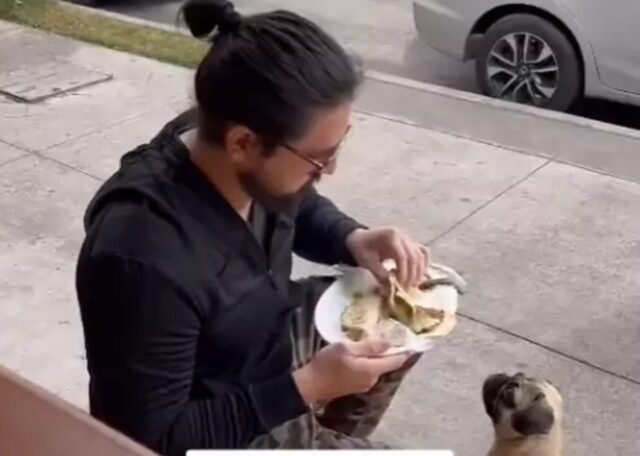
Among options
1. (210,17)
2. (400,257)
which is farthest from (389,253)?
(210,17)

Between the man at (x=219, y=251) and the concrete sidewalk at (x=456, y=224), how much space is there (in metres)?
1.22

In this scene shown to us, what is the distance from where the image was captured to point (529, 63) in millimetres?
5723

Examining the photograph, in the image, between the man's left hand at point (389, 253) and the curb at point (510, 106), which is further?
the curb at point (510, 106)

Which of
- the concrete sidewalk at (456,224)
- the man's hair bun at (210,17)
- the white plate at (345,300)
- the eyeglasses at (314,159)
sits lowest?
the concrete sidewalk at (456,224)

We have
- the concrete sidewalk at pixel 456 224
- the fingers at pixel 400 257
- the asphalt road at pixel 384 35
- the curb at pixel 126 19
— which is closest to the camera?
the fingers at pixel 400 257

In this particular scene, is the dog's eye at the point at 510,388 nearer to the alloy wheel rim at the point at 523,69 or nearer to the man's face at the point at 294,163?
the man's face at the point at 294,163

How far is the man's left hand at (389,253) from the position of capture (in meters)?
2.30

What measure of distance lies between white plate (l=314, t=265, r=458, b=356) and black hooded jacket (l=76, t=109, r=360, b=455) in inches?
6.1

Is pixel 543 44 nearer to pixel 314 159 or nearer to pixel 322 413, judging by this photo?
pixel 322 413

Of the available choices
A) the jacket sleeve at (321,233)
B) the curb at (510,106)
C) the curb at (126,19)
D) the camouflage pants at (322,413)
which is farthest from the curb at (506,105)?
the camouflage pants at (322,413)

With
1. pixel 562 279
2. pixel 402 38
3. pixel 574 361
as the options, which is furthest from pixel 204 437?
pixel 402 38

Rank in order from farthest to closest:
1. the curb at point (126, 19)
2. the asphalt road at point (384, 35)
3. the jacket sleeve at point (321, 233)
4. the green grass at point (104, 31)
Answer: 1. the curb at point (126, 19)
2. the green grass at point (104, 31)
3. the asphalt road at point (384, 35)
4. the jacket sleeve at point (321, 233)

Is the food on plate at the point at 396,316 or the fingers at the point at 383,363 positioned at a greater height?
the fingers at the point at 383,363

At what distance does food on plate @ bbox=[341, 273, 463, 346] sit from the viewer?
7.18ft
